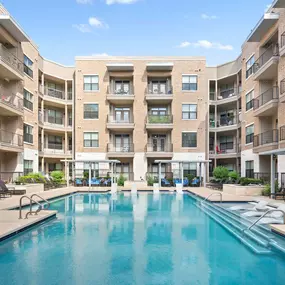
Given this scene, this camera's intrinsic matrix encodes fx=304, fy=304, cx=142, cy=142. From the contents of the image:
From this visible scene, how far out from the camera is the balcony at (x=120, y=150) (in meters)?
30.0

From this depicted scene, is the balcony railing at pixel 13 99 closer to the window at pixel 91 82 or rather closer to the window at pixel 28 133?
the window at pixel 28 133

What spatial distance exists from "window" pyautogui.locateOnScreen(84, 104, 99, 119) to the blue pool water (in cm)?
1997

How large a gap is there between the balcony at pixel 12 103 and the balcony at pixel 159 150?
12.7m

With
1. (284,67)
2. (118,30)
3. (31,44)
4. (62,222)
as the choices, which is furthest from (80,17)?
(62,222)

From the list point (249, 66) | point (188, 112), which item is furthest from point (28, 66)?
point (249, 66)

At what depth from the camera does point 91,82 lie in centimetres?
3095

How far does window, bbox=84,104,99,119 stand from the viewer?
3075 cm

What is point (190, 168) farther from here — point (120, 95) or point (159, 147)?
point (120, 95)

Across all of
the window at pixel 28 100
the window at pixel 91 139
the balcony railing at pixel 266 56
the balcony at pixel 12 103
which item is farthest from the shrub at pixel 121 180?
the balcony railing at pixel 266 56

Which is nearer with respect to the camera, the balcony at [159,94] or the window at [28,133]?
the window at [28,133]

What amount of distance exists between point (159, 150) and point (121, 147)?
3.91m

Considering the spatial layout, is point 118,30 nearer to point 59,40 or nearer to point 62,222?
point 59,40

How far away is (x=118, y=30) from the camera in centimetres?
2239

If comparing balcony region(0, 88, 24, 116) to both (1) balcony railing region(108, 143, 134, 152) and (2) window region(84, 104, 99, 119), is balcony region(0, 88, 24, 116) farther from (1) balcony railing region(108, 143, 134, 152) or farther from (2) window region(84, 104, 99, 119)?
(1) balcony railing region(108, 143, 134, 152)
